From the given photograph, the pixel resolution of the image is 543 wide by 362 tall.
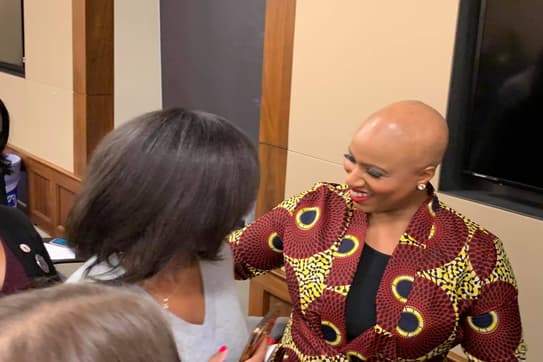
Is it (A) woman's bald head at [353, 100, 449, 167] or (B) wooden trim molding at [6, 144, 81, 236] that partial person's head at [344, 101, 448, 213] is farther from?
(B) wooden trim molding at [6, 144, 81, 236]

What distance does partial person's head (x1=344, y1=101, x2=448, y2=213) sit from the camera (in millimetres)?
1350

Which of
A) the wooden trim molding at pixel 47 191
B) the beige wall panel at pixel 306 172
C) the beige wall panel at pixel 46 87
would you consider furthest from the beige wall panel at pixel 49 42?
the beige wall panel at pixel 306 172

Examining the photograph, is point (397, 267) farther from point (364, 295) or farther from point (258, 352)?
point (258, 352)

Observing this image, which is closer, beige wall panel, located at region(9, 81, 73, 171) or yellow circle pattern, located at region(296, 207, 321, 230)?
yellow circle pattern, located at region(296, 207, 321, 230)

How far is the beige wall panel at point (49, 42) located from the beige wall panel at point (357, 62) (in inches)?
82.0

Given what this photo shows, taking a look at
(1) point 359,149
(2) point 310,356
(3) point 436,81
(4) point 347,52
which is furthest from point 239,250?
(4) point 347,52

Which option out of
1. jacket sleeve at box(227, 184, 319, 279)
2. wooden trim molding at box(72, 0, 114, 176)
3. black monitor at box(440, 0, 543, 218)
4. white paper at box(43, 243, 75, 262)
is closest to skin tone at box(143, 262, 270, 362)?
jacket sleeve at box(227, 184, 319, 279)

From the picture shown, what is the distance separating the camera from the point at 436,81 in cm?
204

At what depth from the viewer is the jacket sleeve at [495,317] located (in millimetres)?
1362

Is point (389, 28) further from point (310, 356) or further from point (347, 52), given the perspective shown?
point (310, 356)

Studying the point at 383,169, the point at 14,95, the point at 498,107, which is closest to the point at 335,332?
the point at 383,169

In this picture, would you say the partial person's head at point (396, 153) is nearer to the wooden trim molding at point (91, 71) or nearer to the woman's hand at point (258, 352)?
the woman's hand at point (258, 352)

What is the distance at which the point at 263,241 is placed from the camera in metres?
1.59

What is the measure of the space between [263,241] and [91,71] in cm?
268
